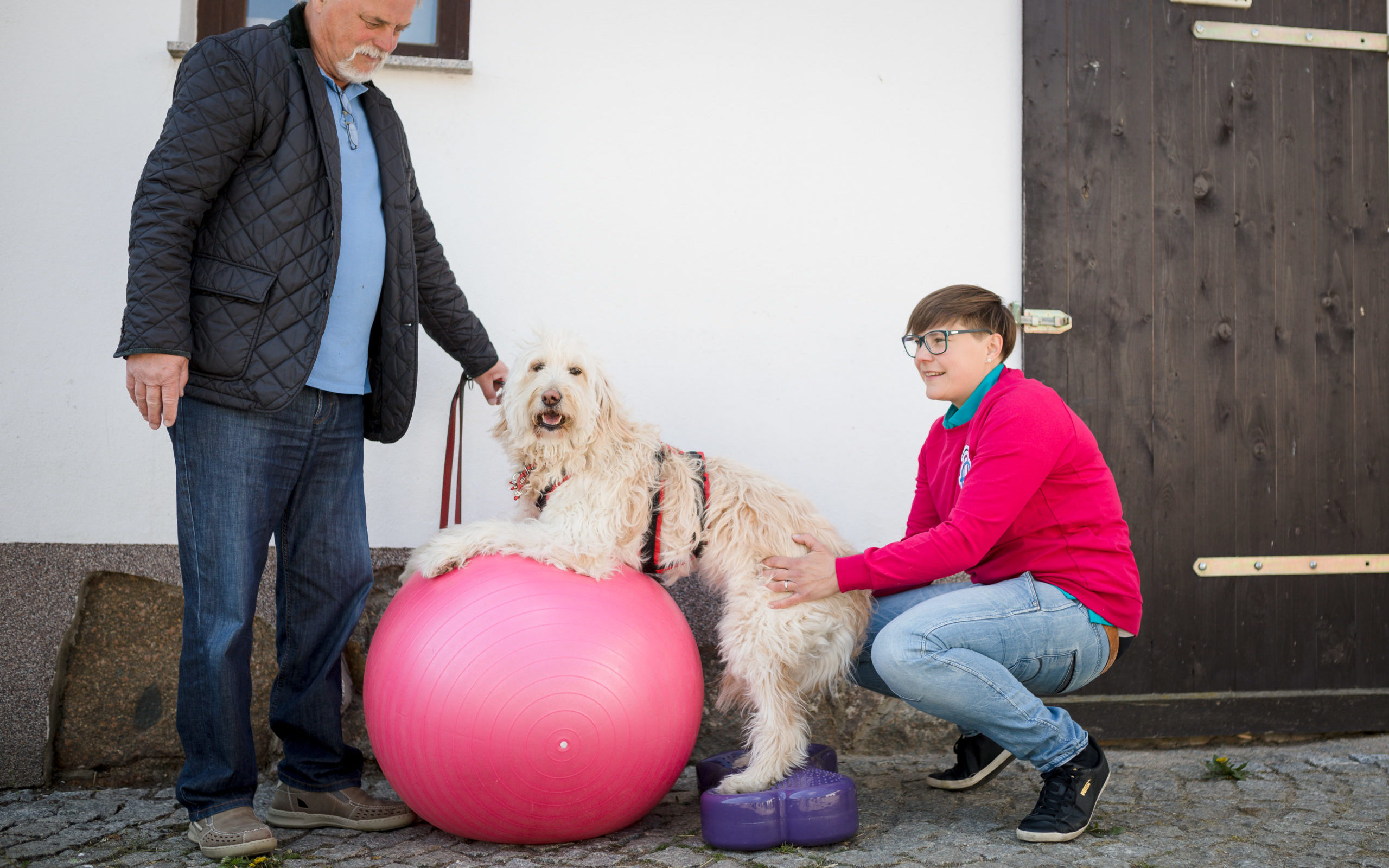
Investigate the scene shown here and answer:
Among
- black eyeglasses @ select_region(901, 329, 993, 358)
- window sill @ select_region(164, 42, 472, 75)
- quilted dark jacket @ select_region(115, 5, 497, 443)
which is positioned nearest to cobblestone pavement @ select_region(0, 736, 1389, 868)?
quilted dark jacket @ select_region(115, 5, 497, 443)

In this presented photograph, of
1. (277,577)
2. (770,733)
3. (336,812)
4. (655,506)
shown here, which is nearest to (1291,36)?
(655,506)

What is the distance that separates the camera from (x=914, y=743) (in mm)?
3801

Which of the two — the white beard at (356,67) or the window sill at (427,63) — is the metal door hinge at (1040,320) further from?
the white beard at (356,67)

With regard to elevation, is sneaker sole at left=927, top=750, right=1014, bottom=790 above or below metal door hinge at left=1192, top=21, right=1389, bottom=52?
below

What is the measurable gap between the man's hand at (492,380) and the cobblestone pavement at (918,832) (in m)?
1.36

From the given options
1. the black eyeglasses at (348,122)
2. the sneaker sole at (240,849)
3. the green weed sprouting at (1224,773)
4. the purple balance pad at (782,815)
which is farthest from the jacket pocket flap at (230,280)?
the green weed sprouting at (1224,773)

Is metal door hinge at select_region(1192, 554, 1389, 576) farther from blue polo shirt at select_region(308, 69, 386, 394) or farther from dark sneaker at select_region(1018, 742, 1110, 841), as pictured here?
blue polo shirt at select_region(308, 69, 386, 394)

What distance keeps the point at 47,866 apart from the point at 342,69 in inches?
91.9

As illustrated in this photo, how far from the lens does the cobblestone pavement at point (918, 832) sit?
260cm

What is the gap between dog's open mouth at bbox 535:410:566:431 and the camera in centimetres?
276

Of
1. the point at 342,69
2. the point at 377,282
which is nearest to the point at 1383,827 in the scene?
the point at 377,282

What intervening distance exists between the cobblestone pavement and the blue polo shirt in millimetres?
1346

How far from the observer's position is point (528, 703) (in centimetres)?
236

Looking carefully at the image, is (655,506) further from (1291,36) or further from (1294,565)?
(1291,36)
